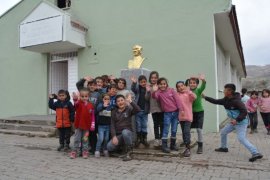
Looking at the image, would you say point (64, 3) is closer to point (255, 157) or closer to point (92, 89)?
point (92, 89)

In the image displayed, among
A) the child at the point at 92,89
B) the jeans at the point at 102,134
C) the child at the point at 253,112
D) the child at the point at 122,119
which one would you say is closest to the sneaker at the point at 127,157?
the child at the point at 122,119

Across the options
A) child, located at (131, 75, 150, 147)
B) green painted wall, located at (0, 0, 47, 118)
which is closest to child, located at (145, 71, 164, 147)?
child, located at (131, 75, 150, 147)

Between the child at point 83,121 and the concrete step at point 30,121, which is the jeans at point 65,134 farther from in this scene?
the concrete step at point 30,121

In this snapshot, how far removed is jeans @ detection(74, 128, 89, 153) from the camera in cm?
580

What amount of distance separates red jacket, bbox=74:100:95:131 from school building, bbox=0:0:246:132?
15.8ft

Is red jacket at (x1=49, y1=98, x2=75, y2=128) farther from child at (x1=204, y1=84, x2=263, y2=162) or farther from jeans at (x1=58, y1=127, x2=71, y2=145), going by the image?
child at (x1=204, y1=84, x2=263, y2=162)

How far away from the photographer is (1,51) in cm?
1438

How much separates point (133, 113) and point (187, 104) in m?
1.12

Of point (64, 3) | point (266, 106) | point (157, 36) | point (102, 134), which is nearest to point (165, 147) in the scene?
point (102, 134)

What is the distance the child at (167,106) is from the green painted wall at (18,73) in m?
8.45

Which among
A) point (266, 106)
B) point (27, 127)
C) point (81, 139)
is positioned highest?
point (266, 106)

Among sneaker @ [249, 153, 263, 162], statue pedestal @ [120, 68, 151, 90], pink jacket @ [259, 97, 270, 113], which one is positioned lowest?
sneaker @ [249, 153, 263, 162]

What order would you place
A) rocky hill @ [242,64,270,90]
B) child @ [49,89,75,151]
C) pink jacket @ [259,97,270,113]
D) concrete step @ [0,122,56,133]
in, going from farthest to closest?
1. rocky hill @ [242,64,270,90]
2. pink jacket @ [259,97,270,113]
3. concrete step @ [0,122,56,133]
4. child @ [49,89,75,151]

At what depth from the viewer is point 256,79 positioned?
58.2 meters
